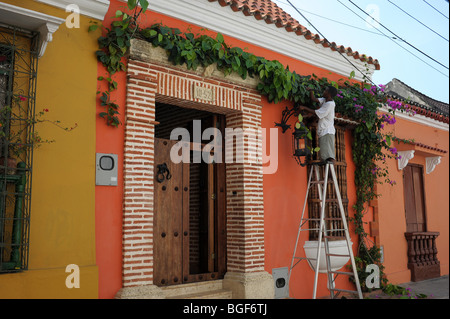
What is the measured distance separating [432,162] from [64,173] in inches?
380

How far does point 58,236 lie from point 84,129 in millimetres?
1277

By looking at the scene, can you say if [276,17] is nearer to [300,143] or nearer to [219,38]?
[219,38]

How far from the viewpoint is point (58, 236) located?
488cm

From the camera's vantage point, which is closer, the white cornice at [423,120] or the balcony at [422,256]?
the balcony at [422,256]

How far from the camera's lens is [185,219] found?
6461 mm

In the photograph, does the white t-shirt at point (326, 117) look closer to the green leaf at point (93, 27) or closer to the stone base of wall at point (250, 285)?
the stone base of wall at point (250, 285)

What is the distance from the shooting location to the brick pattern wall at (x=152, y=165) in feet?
17.9

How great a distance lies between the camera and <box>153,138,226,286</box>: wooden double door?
20.3 ft

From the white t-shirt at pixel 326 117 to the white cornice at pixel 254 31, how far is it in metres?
1.14

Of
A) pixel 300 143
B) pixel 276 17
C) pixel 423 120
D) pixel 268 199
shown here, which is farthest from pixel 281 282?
pixel 423 120

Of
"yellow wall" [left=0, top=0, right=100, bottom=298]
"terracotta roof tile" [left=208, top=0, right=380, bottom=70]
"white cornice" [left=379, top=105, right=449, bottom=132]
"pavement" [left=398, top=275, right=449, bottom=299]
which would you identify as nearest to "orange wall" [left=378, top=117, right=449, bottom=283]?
"white cornice" [left=379, top=105, right=449, bottom=132]

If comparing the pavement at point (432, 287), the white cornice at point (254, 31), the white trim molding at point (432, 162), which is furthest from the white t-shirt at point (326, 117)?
the white trim molding at point (432, 162)

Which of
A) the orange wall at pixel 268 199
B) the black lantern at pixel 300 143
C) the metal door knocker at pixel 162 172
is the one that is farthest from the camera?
the black lantern at pixel 300 143

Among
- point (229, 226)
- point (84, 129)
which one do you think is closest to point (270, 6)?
point (229, 226)
